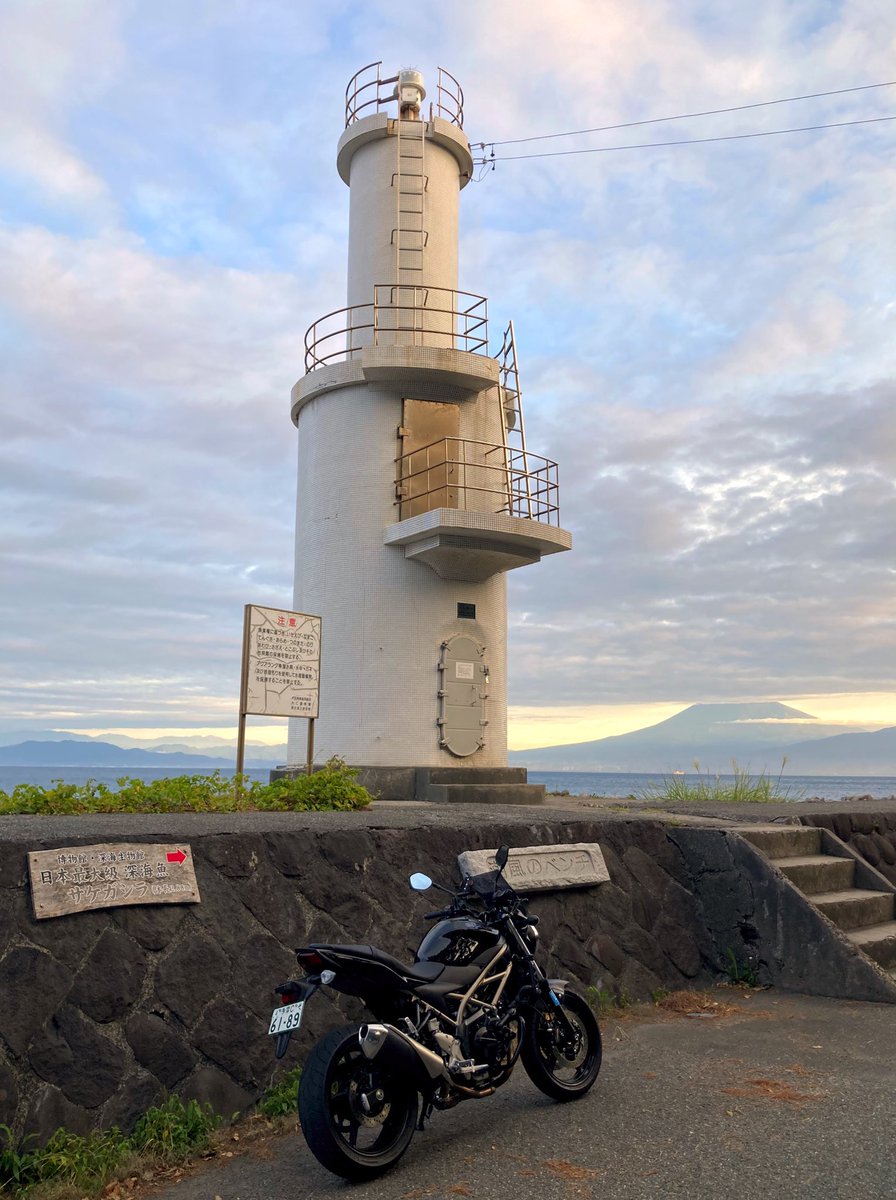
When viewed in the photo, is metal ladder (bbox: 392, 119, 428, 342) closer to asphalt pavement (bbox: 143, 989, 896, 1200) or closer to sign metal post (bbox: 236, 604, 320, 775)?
sign metal post (bbox: 236, 604, 320, 775)

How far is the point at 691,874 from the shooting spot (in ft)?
Result: 30.0

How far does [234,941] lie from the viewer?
5.97m

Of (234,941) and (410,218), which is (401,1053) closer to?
(234,941)

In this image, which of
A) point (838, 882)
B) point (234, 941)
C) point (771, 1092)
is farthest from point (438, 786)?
point (771, 1092)

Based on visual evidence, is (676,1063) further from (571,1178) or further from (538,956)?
(571,1178)

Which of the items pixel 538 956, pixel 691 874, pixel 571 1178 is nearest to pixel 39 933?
pixel 571 1178

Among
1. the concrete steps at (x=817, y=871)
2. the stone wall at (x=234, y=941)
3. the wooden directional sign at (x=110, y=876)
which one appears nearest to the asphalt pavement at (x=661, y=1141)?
the stone wall at (x=234, y=941)

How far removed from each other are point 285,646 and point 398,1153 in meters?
7.49

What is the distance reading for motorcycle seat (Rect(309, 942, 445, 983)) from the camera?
459 cm

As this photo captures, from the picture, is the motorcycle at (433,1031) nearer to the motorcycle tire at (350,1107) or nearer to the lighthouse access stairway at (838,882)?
the motorcycle tire at (350,1107)

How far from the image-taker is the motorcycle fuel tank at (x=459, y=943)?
521cm

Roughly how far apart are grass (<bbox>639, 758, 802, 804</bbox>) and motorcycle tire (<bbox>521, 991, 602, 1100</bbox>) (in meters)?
10.4

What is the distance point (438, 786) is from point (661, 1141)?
9731 mm

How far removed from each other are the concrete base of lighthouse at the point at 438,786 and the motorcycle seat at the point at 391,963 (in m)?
9.44
